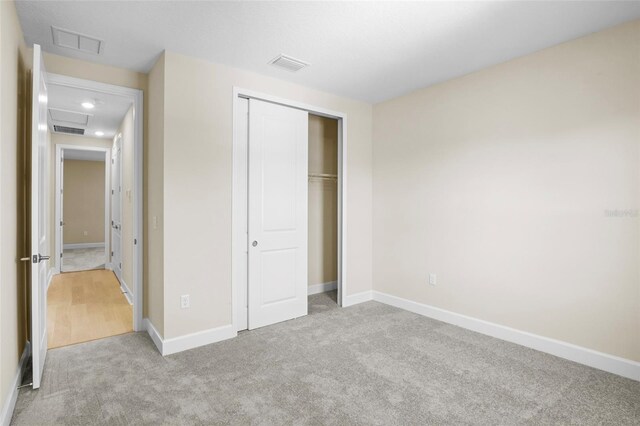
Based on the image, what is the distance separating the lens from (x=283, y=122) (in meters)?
3.65

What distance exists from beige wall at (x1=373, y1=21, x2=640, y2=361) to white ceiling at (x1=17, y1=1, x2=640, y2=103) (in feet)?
1.10

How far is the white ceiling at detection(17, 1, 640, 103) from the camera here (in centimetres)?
225

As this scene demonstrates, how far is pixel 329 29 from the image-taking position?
2520 millimetres

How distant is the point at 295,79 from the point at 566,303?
128 inches

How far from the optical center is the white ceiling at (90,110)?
3904 millimetres

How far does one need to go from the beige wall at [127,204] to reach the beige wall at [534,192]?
357cm

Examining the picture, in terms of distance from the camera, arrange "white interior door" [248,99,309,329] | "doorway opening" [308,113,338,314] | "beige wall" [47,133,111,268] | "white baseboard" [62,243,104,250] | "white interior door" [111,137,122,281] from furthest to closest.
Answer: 1. "white baseboard" [62,243,104,250]
2. "beige wall" [47,133,111,268]
3. "white interior door" [111,137,122,281]
4. "doorway opening" [308,113,338,314]
5. "white interior door" [248,99,309,329]

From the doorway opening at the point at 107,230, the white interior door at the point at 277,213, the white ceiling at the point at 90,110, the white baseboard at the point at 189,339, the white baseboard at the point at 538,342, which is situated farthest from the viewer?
the white ceiling at the point at 90,110

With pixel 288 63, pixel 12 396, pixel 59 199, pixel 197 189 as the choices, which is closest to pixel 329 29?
pixel 288 63

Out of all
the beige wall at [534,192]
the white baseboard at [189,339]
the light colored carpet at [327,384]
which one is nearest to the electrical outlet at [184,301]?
the white baseboard at [189,339]

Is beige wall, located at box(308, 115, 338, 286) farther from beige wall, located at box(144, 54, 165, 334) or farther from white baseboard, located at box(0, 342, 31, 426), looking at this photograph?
white baseboard, located at box(0, 342, 31, 426)

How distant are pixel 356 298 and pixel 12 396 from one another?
10.7ft

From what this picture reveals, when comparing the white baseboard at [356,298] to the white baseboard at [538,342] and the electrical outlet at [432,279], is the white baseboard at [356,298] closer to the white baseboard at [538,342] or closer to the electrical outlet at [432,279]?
the white baseboard at [538,342]

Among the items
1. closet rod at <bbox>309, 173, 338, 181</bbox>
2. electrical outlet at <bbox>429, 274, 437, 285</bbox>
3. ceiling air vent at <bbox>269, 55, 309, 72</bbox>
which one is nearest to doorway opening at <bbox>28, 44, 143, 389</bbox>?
ceiling air vent at <bbox>269, 55, 309, 72</bbox>
